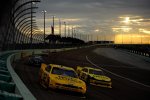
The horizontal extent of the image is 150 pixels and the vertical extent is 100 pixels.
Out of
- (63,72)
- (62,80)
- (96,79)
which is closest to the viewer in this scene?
(62,80)

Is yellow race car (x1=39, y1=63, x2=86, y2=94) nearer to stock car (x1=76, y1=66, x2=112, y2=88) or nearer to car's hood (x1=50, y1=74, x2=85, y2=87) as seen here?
car's hood (x1=50, y1=74, x2=85, y2=87)

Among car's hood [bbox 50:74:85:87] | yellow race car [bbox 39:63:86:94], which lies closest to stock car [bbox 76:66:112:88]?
yellow race car [bbox 39:63:86:94]

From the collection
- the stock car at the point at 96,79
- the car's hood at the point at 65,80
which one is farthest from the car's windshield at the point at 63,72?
the stock car at the point at 96,79

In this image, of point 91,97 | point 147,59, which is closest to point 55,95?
point 91,97

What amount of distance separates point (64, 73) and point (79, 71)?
7361 mm

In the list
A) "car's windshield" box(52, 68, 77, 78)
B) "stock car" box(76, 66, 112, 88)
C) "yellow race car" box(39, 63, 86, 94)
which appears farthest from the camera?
"stock car" box(76, 66, 112, 88)

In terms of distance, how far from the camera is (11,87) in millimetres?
8914

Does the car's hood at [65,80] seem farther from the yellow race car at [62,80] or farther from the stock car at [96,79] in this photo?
the stock car at [96,79]

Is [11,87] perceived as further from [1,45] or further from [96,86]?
[1,45]

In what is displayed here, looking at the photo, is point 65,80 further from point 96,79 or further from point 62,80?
point 96,79

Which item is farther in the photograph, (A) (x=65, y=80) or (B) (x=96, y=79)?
(B) (x=96, y=79)

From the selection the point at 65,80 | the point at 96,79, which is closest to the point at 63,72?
the point at 65,80

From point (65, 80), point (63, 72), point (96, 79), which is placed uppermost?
point (63, 72)

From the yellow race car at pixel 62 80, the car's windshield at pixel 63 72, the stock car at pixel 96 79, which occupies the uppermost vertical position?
the car's windshield at pixel 63 72
